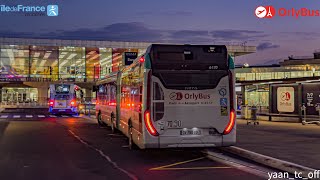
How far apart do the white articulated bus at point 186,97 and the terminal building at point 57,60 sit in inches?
2460

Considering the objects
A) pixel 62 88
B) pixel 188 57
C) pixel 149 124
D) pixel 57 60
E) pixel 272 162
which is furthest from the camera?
pixel 57 60

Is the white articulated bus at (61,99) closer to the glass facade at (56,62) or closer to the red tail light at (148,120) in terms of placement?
the red tail light at (148,120)

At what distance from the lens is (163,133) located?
1230 cm

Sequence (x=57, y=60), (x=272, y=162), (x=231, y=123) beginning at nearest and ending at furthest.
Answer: (x=272, y=162)
(x=231, y=123)
(x=57, y=60)

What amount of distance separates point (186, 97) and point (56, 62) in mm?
72488

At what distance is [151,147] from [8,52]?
7133 centimetres

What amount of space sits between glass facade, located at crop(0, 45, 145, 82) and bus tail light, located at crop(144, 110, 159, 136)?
64986 mm

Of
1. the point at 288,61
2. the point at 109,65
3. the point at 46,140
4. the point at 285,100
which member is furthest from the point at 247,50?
the point at 46,140

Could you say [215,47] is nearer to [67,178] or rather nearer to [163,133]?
[163,133]

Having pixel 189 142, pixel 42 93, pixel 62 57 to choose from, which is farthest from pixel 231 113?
pixel 42 93

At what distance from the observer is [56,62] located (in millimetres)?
82312

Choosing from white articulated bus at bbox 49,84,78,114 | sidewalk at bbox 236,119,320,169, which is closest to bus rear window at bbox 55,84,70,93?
white articulated bus at bbox 49,84,78,114

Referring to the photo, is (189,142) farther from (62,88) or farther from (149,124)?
(62,88)

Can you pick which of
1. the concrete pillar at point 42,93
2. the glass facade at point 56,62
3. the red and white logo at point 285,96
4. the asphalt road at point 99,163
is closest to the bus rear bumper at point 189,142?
the asphalt road at point 99,163
